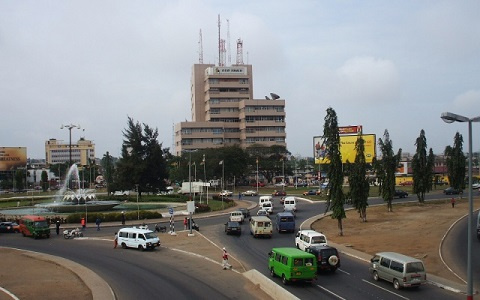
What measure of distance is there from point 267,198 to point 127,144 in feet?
115

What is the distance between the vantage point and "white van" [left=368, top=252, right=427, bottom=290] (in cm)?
2325

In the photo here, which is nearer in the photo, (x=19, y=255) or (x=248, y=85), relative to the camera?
(x=19, y=255)

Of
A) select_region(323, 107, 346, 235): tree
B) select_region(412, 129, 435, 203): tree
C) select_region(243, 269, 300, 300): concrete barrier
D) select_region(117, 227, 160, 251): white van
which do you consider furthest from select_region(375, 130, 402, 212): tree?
select_region(243, 269, 300, 300): concrete barrier

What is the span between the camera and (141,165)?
283 feet

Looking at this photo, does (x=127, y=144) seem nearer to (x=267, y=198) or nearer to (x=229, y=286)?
(x=267, y=198)

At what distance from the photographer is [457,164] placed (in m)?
84.0

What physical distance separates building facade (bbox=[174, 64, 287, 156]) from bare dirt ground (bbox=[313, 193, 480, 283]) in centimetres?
9394

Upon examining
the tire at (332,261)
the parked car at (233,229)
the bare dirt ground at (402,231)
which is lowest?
the bare dirt ground at (402,231)

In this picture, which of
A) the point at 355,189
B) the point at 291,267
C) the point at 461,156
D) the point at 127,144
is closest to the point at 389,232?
the point at 355,189

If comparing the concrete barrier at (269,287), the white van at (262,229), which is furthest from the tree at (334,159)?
the concrete barrier at (269,287)

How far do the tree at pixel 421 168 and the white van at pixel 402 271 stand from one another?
181ft

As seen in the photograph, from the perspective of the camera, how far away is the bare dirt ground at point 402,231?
111ft

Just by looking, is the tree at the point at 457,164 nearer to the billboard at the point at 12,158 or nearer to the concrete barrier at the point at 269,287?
the concrete barrier at the point at 269,287

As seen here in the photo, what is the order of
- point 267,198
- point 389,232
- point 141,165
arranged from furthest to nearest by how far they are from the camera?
point 141,165 → point 267,198 → point 389,232
